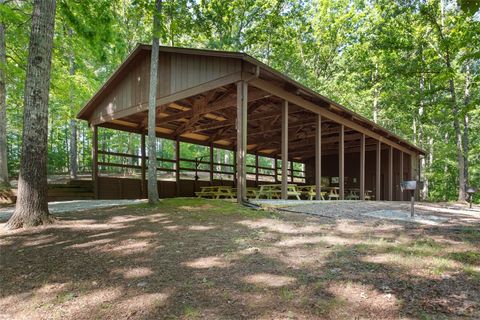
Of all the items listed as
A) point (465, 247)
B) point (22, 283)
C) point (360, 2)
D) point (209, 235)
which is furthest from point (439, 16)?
point (22, 283)

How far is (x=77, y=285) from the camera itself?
3129 mm

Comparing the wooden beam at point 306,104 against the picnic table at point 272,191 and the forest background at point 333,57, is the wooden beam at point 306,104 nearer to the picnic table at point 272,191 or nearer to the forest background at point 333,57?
the picnic table at point 272,191

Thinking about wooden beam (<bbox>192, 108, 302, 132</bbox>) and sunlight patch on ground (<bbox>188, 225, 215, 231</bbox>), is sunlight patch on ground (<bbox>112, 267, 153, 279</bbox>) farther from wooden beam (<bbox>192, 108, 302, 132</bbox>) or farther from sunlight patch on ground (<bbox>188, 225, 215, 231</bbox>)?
wooden beam (<bbox>192, 108, 302, 132</bbox>)

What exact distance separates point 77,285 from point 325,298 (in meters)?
2.55

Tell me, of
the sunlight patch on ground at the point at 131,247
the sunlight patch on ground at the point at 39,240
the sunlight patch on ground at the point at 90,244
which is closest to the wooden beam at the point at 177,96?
the sunlight patch on ground at the point at 131,247

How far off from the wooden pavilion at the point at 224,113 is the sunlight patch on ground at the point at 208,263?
4183 mm

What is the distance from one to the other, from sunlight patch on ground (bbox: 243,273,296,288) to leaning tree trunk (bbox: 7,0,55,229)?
15.0 ft

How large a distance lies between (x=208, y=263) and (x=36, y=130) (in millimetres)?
4415

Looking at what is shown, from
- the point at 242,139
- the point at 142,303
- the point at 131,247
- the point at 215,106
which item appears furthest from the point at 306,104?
the point at 142,303

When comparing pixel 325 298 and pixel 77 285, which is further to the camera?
pixel 77 285

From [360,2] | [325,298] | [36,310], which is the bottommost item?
[36,310]

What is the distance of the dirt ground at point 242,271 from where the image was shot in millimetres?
2471

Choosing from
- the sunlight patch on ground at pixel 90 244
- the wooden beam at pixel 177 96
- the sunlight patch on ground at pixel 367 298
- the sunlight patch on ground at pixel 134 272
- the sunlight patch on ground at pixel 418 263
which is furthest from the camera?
the wooden beam at pixel 177 96

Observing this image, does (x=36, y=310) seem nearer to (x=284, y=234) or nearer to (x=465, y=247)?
(x=284, y=234)
